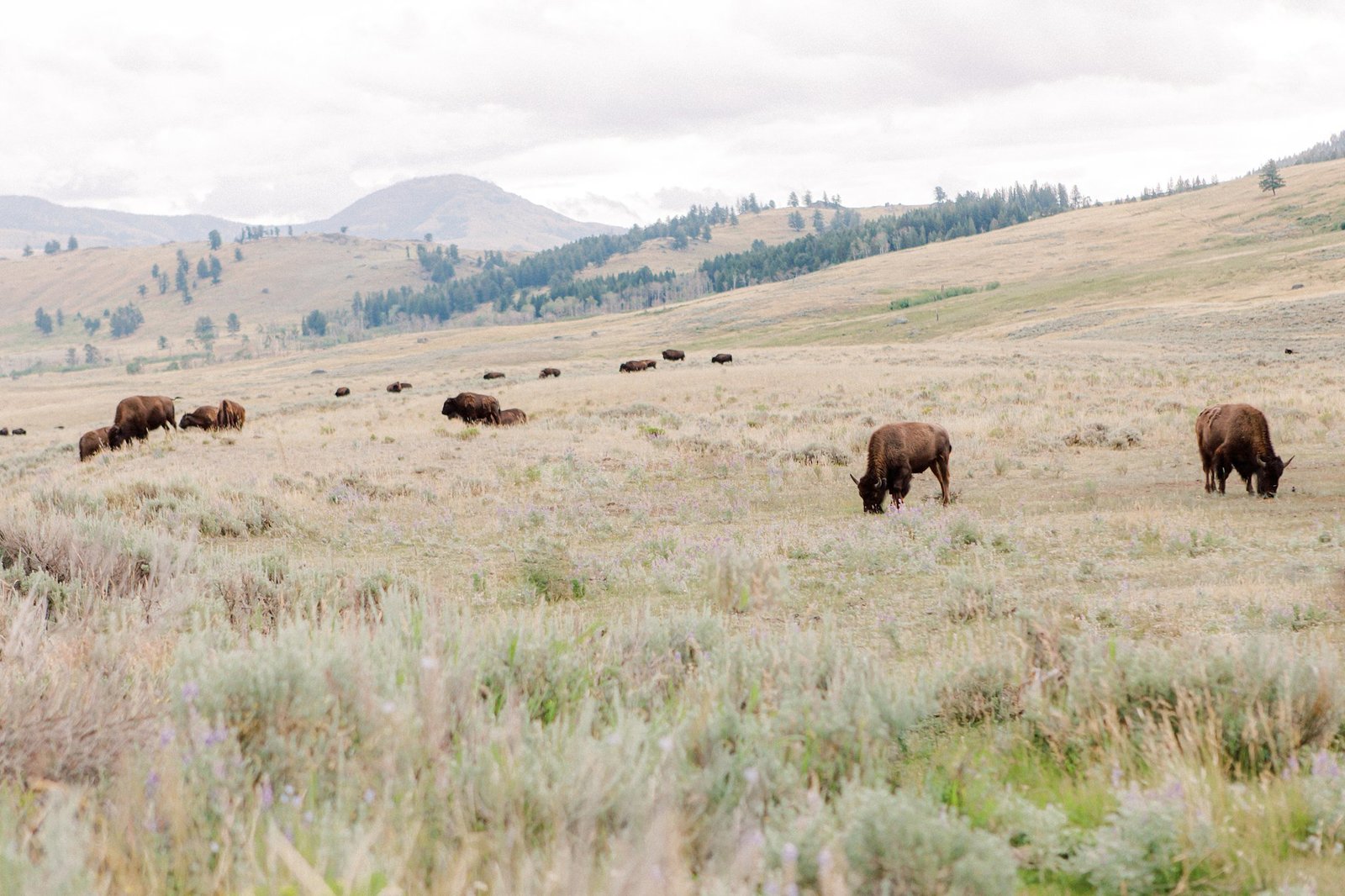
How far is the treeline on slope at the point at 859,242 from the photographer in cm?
15988

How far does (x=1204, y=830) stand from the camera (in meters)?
2.83

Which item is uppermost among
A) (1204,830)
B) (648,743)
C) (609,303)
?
(609,303)

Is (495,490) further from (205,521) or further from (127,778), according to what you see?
(127,778)

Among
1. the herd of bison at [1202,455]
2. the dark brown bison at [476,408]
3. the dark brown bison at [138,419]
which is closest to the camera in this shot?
the herd of bison at [1202,455]

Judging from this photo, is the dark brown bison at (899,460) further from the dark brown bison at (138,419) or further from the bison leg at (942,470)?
the dark brown bison at (138,419)

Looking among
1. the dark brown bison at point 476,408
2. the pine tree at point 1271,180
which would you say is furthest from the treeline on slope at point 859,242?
the dark brown bison at point 476,408

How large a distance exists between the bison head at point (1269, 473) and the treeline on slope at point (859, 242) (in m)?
148

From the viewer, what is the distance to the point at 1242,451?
1255 cm

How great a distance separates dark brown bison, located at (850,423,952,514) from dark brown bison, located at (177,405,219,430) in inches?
859

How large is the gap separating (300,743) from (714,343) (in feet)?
288

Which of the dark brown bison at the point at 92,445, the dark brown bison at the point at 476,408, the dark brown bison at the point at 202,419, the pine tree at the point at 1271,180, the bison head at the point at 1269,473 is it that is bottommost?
the bison head at the point at 1269,473

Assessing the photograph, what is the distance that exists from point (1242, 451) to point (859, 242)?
15747cm

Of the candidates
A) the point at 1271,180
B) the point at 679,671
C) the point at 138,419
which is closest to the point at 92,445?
the point at 138,419

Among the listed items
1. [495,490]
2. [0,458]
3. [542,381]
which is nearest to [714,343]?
[542,381]
